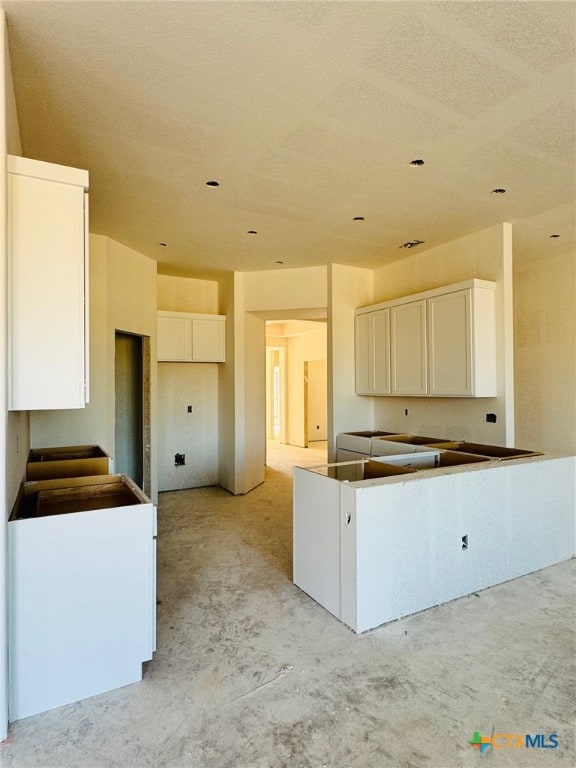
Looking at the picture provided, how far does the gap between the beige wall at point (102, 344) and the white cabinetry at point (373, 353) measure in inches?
105

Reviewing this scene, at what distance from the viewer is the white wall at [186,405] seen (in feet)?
18.8

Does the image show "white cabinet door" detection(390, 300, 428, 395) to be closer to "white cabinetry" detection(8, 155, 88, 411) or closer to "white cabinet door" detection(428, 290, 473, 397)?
"white cabinet door" detection(428, 290, 473, 397)

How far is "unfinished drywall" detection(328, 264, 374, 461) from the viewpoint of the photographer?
17.0ft

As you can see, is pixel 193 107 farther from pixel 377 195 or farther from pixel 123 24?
pixel 377 195

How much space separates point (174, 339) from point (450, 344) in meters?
3.38

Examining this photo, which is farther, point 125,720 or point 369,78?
point 369,78

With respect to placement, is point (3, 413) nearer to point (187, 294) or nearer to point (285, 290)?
point (285, 290)

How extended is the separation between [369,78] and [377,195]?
133 centimetres

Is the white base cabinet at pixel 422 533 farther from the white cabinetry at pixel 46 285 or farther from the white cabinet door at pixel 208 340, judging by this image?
the white cabinet door at pixel 208 340

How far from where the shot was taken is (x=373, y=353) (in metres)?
5.00

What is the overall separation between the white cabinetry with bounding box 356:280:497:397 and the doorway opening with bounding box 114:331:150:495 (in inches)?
114

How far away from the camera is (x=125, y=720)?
1.77 metres

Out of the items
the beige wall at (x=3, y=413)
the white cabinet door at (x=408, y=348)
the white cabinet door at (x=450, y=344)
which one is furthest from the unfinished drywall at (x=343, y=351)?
the beige wall at (x=3, y=413)

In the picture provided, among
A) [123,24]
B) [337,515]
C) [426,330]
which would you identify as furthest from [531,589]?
[123,24]
